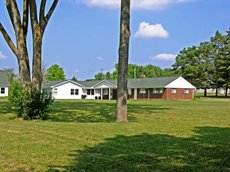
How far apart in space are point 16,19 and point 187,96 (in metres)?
48.7

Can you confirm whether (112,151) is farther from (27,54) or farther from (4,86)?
(4,86)

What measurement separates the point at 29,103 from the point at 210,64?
60.8 m

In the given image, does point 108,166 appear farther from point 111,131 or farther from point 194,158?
point 111,131

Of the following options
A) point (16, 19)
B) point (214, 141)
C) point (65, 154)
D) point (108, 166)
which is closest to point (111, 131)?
point (214, 141)

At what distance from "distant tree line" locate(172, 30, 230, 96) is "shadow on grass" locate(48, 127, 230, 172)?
62729 millimetres

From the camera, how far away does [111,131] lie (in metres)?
11.1

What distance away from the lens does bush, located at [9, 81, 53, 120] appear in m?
16.1

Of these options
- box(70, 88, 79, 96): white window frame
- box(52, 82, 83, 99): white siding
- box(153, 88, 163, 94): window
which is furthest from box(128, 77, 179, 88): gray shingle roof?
box(52, 82, 83, 99): white siding

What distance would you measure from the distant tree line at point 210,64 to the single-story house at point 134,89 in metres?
10.9

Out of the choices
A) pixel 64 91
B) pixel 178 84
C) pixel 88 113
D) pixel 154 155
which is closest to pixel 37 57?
pixel 88 113

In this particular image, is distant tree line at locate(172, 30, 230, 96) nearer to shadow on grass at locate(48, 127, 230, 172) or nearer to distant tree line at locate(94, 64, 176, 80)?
distant tree line at locate(94, 64, 176, 80)

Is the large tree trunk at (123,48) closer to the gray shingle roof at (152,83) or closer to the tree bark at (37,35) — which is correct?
the tree bark at (37,35)

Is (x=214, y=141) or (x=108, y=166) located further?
(x=214, y=141)

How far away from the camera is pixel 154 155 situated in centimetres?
721
